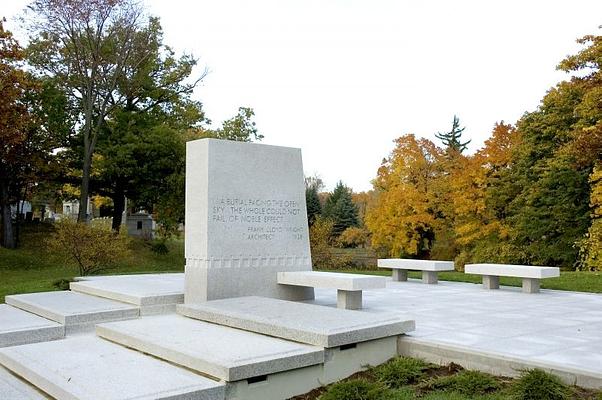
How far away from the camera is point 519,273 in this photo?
1063cm

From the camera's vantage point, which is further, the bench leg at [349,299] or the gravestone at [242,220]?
the gravestone at [242,220]

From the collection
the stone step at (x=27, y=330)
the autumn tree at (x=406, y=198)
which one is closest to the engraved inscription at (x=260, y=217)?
the stone step at (x=27, y=330)

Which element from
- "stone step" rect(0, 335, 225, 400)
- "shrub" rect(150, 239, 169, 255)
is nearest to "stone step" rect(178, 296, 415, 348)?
"stone step" rect(0, 335, 225, 400)

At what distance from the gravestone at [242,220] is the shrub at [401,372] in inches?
132

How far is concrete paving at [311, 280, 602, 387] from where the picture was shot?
5.02m

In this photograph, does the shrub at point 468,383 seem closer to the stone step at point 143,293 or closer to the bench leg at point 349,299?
the bench leg at point 349,299

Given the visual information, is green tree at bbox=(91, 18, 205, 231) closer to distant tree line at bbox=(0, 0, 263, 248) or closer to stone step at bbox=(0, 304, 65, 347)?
distant tree line at bbox=(0, 0, 263, 248)

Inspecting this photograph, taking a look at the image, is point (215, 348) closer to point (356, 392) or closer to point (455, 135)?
point (356, 392)

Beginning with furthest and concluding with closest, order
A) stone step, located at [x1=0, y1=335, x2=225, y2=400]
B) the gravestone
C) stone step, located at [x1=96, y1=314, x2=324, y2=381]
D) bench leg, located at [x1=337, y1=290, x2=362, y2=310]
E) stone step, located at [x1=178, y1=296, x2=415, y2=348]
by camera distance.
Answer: the gravestone, bench leg, located at [x1=337, y1=290, x2=362, y2=310], stone step, located at [x1=178, y1=296, x2=415, y2=348], stone step, located at [x1=96, y1=314, x2=324, y2=381], stone step, located at [x1=0, y1=335, x2=225, y2=400]

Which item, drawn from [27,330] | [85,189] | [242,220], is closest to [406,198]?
[85,189]

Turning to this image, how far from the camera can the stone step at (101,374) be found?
4035 millimetres

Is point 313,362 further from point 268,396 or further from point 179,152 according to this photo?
point 179,152

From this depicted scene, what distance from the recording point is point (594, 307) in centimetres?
878

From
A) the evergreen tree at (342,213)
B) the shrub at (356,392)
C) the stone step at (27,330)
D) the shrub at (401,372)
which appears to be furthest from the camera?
the evergreen tree at (342,213)
